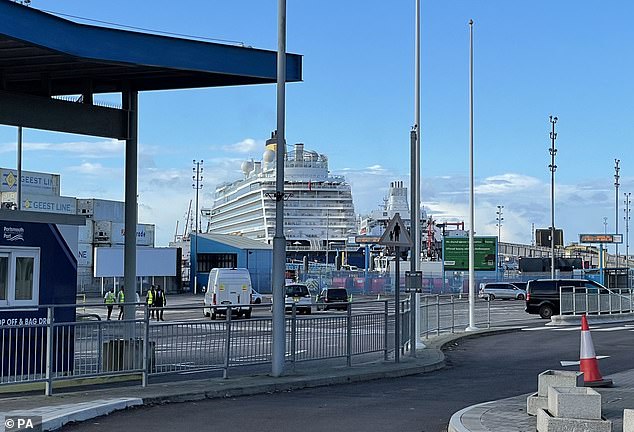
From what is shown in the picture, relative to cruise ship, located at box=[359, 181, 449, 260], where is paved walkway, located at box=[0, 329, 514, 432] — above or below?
below

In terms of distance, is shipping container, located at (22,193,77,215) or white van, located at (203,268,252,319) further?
shipping container, located at (22,193,77,215)

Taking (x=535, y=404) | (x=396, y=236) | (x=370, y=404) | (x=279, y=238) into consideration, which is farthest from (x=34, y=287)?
(x=535, y=404)

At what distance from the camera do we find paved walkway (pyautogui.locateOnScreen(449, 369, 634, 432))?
10.3 metres

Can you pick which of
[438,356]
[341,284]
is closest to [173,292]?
[341,284]

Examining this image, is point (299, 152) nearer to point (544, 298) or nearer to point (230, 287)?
point (230, 287)

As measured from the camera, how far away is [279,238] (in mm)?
15906

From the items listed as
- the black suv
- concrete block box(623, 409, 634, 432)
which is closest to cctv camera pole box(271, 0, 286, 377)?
concrete block box(623, 409, 634, 432)

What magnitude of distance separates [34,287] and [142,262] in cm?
6043

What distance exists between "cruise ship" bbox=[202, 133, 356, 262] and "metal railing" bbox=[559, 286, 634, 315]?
2769 inches

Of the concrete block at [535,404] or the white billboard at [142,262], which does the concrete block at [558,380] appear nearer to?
the concrete block at [535,404]

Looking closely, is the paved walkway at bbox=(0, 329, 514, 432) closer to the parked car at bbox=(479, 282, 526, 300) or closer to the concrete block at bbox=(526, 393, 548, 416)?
the concrete block at bbox=(526, 393, 548, 416)

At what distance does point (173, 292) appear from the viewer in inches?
3290

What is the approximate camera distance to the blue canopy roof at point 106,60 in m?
13.6

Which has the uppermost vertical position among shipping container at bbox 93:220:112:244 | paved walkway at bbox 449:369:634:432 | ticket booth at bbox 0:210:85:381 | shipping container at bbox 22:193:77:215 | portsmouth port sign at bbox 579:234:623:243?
shipping container at bbox 22:193:77:215
